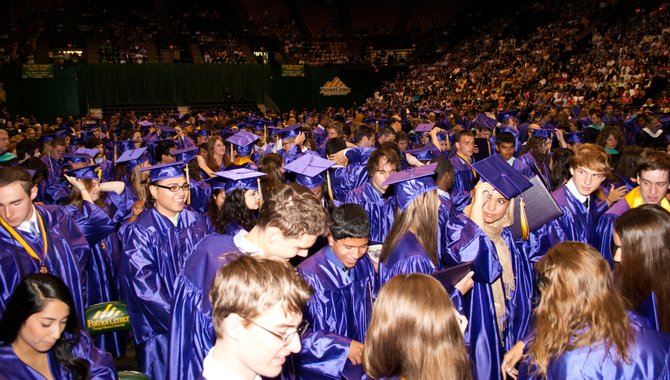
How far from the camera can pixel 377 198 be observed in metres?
5.27

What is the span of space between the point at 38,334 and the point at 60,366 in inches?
8.7

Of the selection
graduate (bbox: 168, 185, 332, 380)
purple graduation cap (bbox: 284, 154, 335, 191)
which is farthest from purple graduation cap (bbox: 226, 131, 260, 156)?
graduate (bbox: 168, 185, 332, 380)

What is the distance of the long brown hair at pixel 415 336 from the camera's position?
1865 millimetres

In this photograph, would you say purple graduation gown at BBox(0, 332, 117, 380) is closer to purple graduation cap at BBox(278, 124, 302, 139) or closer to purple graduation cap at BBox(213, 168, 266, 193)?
purple graduation cap at BBox(213, 168, 266, 193)

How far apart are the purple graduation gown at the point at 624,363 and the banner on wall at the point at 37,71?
25.3m

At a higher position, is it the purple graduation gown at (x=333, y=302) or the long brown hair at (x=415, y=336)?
the long brown hair at (x=415, y=336)

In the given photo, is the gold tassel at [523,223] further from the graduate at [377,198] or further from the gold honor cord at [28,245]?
the gold honor cord at [28,245]

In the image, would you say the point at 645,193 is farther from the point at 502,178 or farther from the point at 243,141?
the point at 243,141

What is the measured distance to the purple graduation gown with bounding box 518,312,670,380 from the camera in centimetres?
209

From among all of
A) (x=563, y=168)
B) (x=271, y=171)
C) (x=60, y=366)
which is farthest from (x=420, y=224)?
(x=563, y=168)

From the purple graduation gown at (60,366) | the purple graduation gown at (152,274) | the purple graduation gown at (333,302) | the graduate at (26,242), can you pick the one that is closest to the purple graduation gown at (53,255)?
the graduate at (26,242)

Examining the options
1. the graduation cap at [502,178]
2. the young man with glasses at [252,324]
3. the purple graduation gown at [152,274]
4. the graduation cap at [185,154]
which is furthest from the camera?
the graduation cap at [185,154]

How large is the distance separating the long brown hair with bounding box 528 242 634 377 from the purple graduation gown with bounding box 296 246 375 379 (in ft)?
3.26

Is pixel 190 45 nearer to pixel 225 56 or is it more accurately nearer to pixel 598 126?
pixel 225 56
